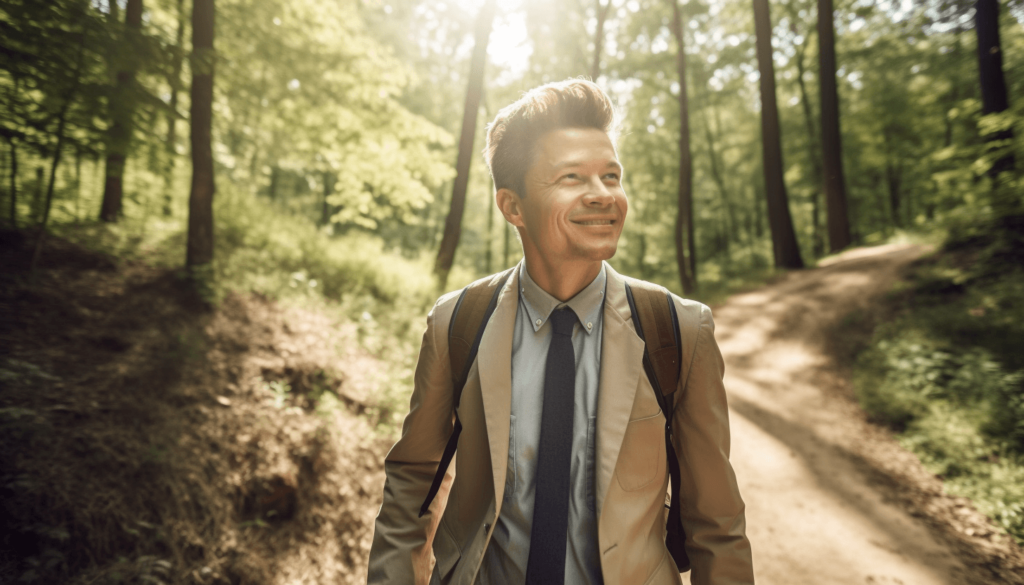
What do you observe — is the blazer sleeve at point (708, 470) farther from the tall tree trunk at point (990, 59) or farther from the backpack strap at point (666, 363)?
the tall tree trunk at point (990, 59)

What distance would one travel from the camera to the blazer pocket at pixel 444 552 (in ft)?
5.32

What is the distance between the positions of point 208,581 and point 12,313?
351cm

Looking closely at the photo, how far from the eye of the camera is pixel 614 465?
56.8 inches

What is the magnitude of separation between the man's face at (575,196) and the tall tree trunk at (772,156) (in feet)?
43.6

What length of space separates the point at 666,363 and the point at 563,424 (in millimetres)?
427

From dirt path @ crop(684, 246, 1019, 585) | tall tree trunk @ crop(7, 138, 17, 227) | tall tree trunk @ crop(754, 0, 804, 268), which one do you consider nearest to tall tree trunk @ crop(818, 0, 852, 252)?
tall tree trunk @ crop(754, 0, 804, 268)

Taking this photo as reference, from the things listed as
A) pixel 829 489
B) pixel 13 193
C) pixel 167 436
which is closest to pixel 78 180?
pixel 13 193

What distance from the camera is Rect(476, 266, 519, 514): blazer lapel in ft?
4.97

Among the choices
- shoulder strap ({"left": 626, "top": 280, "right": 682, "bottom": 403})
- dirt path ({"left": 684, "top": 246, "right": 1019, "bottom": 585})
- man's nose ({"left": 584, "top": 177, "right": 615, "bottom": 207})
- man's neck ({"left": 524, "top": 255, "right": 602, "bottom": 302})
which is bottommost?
dirt path ({"left": 684, "top": 246, "right": 1019, "bottom": 585})

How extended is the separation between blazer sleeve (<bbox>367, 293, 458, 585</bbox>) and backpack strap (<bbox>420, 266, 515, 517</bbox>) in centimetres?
4

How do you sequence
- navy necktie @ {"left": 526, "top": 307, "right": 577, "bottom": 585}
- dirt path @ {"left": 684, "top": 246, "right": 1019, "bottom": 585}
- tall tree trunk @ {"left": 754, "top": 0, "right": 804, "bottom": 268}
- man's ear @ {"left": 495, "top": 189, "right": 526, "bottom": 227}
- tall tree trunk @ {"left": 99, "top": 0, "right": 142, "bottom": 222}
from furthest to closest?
tall tree trunk @ {"left": 754, "top": 0, "right": 804, "bottom": 268} → tall tree trunk @ {"left": 99, "top": 0, "right": 142, "bottom": 222} → dirt path @ {"left": 684, "top": 246, "right": 1019, "bottom": 585} → man's ear @ {"left": 495, "top": 189, "right": 526, "bottom": 227} → navy necktie @ {"left": 526, "top": 307, "right": 577, "bottom": 585}

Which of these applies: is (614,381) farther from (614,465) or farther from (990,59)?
(990,59)

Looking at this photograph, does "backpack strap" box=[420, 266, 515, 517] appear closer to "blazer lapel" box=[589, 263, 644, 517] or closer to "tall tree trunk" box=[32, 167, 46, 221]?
"blazer lapel" box=[589, 263, 644, 517]

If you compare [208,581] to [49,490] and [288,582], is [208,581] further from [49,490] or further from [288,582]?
[49,490]
